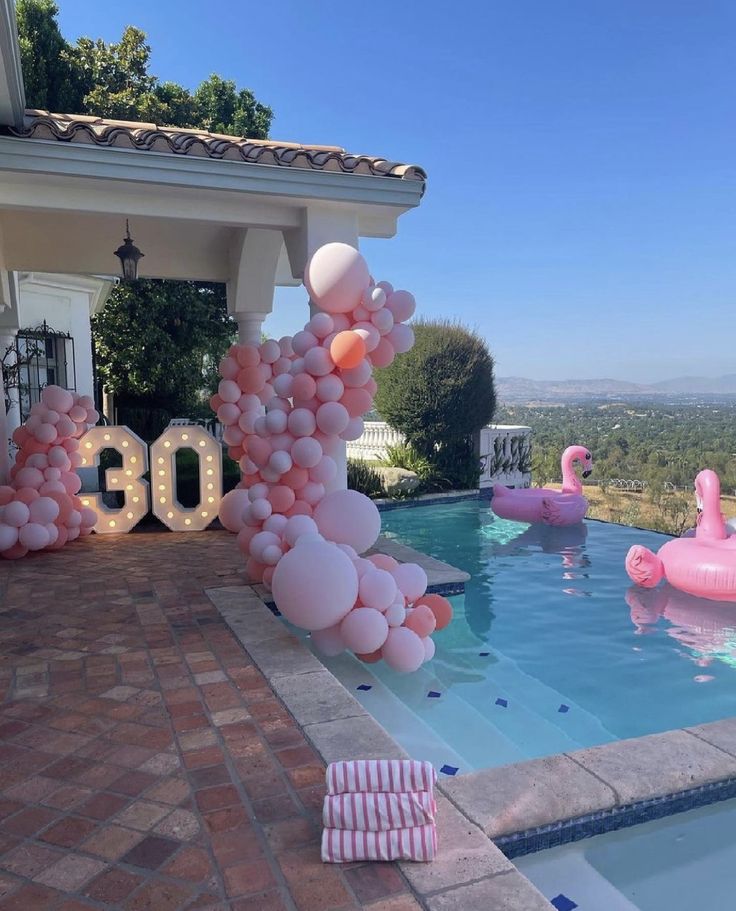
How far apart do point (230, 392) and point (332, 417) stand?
2.57 m

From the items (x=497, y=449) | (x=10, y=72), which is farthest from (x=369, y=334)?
(x=497, y=449)

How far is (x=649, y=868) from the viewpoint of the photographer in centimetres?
284

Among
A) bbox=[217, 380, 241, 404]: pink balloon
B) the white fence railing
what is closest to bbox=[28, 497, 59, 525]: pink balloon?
bbox=[217, 380, 241, 404]: pink balloon

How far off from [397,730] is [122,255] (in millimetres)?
5504

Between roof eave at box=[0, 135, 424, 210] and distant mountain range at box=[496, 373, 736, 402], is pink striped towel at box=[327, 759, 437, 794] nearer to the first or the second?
roof eave at box=[0, 135, 424, 210]

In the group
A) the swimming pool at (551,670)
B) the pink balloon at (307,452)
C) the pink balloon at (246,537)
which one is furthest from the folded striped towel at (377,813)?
the pink balloon at (246,537)

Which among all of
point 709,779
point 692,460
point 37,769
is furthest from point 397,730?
point 692,460

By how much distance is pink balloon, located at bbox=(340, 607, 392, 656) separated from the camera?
4.24 metres

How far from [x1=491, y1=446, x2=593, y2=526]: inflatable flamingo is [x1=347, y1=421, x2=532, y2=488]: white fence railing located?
12.6ft

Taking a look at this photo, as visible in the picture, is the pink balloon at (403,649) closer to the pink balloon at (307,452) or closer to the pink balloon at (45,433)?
the pink balloon at (307,452)

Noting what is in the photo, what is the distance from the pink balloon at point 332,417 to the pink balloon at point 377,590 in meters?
1.29

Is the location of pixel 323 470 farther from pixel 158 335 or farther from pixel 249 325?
pixel 158 335

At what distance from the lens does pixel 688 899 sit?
2.70 meters

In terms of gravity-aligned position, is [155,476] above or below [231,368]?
below
